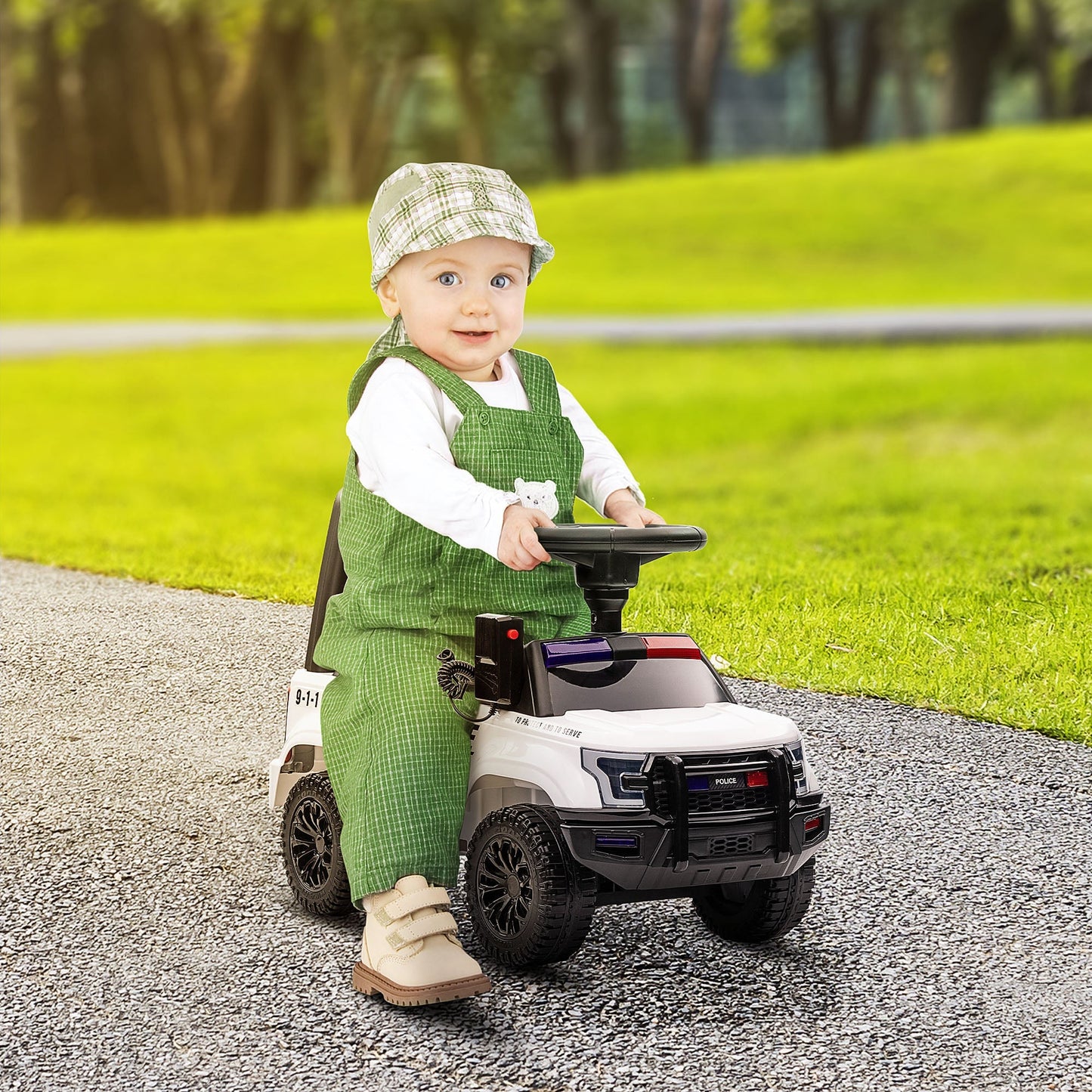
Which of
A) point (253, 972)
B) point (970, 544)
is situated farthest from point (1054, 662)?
point (253, 972)

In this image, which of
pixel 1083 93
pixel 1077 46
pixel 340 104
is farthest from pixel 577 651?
pixel 1083 93

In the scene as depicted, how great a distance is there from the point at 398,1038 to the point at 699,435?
11.2 metres

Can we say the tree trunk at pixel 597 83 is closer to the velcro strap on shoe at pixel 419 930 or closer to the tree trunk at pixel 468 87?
the tree trunk at pixel 468 87

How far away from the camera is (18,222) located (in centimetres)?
3133

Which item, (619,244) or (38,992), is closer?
(38,992)

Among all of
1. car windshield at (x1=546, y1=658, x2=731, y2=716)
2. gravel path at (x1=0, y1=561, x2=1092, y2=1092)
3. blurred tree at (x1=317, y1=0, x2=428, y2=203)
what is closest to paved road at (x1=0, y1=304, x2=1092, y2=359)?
blurred tree at (x1=317, y1=0, x2=428, y2=203)

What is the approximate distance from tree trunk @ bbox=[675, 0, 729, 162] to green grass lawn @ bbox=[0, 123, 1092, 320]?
9.32 metres

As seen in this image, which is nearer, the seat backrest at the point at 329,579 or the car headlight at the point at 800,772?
the car headlight at the point at 800,772

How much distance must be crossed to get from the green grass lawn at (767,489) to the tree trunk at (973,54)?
19354 mm

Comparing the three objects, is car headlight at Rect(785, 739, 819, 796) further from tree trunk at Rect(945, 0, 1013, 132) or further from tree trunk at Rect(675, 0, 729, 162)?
tree trunk at Rect(675, 0, 729, 162)

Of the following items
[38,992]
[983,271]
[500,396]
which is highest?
[500,396]

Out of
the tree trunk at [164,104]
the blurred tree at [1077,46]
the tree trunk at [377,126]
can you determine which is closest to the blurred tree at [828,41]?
the blurred tree at [1077,46]

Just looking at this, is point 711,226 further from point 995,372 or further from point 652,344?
point 995,372

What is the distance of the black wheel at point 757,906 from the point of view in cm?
363
